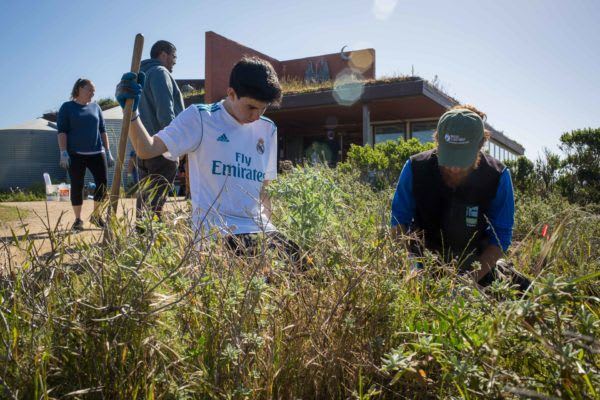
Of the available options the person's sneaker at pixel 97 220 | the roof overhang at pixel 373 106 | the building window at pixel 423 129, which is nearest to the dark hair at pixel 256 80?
the person's sneaker at pixel 97 220

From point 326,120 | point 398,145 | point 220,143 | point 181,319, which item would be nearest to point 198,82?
point 326,120

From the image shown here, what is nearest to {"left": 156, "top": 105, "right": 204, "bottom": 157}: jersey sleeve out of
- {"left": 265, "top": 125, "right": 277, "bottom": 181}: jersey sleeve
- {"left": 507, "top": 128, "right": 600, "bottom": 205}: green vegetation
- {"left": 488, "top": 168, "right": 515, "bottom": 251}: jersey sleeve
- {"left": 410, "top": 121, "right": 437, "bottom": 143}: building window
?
{"left": 265, "top": 125, "right": 277, "bottom": 181}: jersey sleeve

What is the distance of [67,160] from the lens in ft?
20.0

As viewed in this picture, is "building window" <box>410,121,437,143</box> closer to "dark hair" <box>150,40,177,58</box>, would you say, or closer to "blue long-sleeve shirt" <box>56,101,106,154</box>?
"blue long-sleeve shirt" <box>56,101,106,154</box>

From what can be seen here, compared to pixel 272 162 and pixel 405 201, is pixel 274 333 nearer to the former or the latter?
pixel 405 201

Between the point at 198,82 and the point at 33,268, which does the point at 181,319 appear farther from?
the point at 198,82

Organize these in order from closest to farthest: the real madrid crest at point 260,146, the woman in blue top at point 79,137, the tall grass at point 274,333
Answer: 1. the tall grass at point 274,333
2. the real madrid crest at point 260,146
3. the woman in blue top at point 79,137

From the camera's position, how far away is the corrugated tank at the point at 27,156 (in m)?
18.2

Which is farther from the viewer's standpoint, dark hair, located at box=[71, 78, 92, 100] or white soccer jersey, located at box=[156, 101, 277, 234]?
dark hair, located at box=[71, 78, 92, 100]

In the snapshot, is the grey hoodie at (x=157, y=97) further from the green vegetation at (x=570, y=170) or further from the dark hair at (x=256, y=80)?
the green vegetation at (x=570, y=170)

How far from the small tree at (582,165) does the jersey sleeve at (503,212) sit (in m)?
5.93

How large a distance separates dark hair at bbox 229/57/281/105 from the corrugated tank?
17.7 m

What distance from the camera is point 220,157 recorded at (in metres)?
2.87

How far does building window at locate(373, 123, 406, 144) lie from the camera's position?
15.4m
